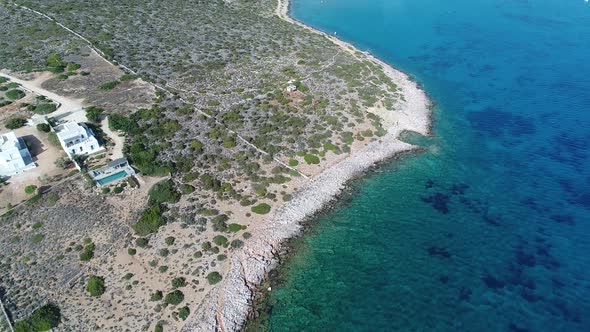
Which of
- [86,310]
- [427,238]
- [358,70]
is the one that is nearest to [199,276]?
[86,310]

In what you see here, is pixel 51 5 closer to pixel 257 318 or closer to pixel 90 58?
pixel 90 58

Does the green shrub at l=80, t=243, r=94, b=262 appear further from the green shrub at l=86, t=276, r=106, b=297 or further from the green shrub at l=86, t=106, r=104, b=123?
the green shrub at l=86, t=106, r=104, b=123

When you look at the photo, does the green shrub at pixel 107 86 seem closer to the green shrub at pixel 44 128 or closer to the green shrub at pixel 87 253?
the green shrub at pixel 44 128

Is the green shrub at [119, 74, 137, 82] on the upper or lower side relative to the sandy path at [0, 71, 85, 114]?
upper

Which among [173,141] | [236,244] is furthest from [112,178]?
[236,244]

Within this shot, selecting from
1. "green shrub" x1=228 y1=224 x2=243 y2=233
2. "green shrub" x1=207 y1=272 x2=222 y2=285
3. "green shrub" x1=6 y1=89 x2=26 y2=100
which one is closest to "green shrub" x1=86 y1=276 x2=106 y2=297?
"green shrub" x1=207 y1=272 x2=222 y2=285

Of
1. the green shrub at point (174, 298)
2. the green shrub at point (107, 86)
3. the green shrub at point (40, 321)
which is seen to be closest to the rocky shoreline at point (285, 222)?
the green shrub at point (174, 298)

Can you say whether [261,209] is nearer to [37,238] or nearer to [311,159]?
[311,159]

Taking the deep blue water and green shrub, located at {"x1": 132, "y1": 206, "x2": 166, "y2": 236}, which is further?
green shrub, located at {"x1": 132, "y1": 206, "x2": 166, "y2": 236}
